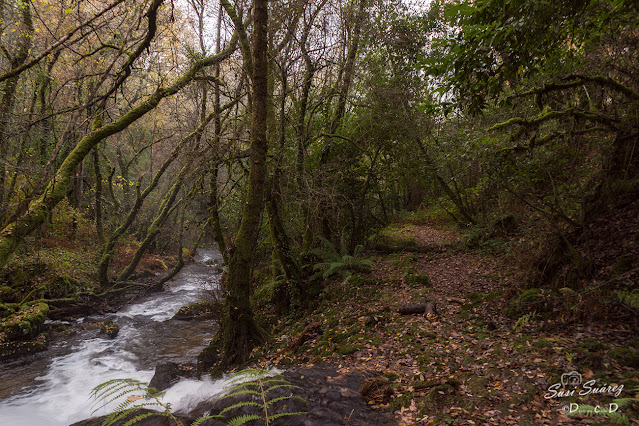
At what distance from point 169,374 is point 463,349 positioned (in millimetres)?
5315

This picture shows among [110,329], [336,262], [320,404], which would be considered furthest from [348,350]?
[110,329]

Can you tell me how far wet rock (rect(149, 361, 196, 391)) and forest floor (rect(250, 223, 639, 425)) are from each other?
162 cm

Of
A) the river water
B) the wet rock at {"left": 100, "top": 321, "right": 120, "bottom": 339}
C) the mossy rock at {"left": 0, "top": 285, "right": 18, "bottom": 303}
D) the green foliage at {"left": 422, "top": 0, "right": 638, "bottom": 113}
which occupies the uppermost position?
the green foliage at {"left": 422, "top": 0, "right": 638, "bottom": 113}

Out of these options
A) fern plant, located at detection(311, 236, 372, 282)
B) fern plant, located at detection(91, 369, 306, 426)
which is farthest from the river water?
fern plant, located at detection(311, 236, 372, 282)

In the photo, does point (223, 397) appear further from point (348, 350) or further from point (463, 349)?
point (463, 349)

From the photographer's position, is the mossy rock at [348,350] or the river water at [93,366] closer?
the mossy rock at [348,350]

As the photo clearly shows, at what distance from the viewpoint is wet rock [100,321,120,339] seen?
31.6 ft

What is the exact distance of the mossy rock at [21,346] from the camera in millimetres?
7699

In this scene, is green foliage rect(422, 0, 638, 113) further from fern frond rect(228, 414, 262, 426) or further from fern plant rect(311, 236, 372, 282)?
fern frond rect(228, 414, 262, 426)

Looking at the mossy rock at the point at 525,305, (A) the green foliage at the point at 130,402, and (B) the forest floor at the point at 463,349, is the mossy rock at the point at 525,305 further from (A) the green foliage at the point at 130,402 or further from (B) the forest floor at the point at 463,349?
(A) the green foliage at the point at 130,402

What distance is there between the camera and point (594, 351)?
3.67 m

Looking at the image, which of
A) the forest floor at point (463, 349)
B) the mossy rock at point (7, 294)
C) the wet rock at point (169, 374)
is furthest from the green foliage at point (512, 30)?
the mossy rock at point (7, 294)

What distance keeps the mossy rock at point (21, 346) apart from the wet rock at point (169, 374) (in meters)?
4.71

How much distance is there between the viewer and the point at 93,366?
7.81m
